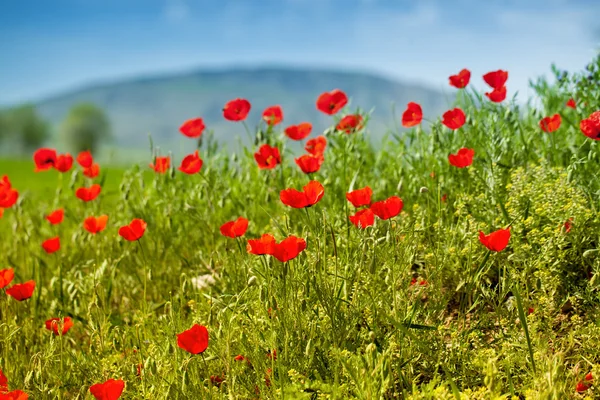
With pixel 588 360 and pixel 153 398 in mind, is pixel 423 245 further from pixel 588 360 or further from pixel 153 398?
pixel 153 398

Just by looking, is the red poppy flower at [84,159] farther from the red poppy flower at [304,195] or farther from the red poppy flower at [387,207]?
the red poppy flower at [387,207]

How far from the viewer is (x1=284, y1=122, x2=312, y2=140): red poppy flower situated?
369cm

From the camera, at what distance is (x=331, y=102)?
389 cm

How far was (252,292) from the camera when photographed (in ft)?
8.94

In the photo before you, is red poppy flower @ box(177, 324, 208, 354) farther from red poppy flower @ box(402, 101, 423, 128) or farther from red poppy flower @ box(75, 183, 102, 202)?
red poppy flower @ box(75, 183, 102, 202)

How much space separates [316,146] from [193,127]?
0.86 metres

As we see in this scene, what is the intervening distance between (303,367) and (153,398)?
0.55 metres

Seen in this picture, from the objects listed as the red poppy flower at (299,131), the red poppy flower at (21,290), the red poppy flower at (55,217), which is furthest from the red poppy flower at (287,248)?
the red poppy flower at (55,217)

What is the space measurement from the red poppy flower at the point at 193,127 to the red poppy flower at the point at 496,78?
1.67 metres

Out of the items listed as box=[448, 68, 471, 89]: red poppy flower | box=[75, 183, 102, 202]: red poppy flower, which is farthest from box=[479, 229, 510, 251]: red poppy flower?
box=[75, 183, 102, 202]: red poppy flower

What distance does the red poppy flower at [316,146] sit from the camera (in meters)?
3.43

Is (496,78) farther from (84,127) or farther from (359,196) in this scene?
(84,127)

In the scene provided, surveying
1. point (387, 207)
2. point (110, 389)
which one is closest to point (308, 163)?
point (387, 207)

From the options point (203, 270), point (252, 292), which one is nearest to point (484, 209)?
point (252, 292)
